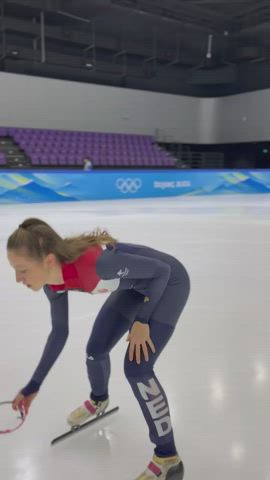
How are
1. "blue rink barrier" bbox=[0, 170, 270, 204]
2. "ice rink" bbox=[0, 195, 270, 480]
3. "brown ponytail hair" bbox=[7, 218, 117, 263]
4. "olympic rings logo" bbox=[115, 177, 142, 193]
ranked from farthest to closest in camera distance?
"olympic rings logo" bbox=[115, 177, 142, 193], "blue rink barrier" bbox=[0, 170, 270, 204], "ice rink" bbox=[0, 195, 270, 480], "brown ponytail hair" bbox=[7, 218, 117, 263]

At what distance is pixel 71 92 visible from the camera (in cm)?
1465

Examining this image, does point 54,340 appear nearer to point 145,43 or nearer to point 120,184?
point 120,184

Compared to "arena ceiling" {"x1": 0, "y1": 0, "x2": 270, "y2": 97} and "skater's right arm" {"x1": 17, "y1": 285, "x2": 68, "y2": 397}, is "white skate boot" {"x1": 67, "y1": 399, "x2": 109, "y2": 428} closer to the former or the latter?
"skater's right arm" {"x1": 17, "y1": 285, "x2": 68, "y2": 397}

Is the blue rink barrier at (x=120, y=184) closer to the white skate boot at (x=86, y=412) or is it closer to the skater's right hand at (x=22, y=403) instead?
the white skate boot at (x=86, y=412)

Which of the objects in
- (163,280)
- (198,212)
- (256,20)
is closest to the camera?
(163,280)

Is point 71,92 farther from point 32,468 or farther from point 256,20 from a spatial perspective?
point 32,468

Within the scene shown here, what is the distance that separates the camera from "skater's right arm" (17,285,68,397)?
129 cm

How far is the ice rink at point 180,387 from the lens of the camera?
1277 millimetres

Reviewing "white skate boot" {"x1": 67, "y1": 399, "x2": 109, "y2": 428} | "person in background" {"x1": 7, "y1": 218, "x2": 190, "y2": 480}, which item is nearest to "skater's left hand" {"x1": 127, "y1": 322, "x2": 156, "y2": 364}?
"person in background" {"x1": 7, "y1": 218, "x2": 190, "y2": 480}

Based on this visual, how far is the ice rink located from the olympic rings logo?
23.5 ft

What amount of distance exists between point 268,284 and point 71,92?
1302 centimetres

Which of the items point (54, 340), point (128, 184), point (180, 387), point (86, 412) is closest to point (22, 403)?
point (54, 340)

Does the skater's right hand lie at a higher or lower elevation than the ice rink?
higher

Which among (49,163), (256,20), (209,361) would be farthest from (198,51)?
(209,361)
